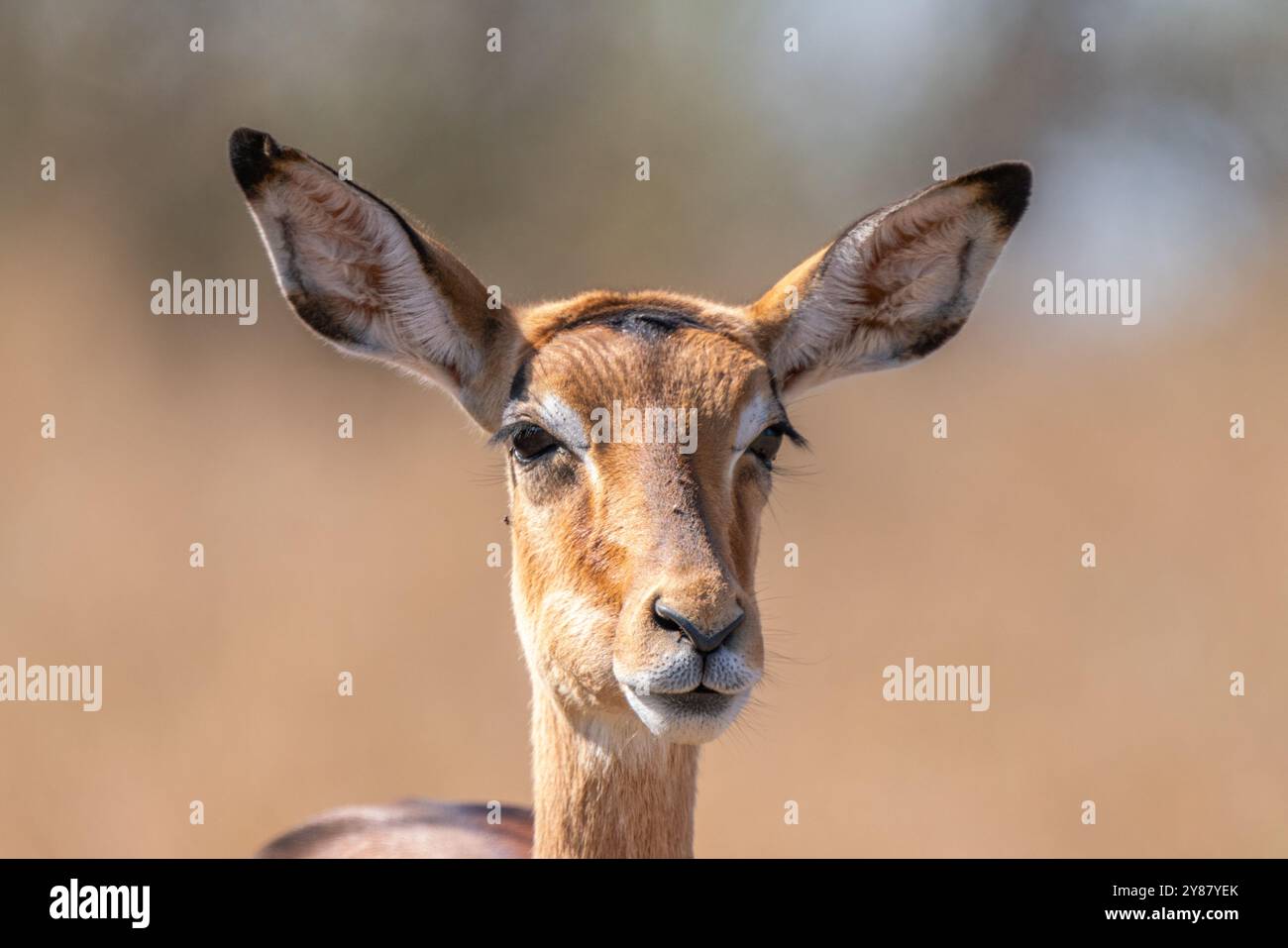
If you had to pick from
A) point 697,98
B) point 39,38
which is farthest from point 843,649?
point 39,38

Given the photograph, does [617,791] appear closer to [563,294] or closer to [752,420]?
[752,420]

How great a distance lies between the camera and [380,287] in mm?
6984

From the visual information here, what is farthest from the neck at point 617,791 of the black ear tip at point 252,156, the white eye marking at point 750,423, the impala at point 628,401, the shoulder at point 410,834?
the black ear tip at point 252,156

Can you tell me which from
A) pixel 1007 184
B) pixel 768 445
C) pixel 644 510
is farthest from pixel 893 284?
pixel 644 510

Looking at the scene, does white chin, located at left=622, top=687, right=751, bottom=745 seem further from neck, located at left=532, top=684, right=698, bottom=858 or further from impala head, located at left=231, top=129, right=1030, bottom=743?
neck, located at left=532, top=684, right=698, bottom=858

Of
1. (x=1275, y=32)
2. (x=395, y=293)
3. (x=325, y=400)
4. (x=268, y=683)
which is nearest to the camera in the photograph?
(x=395, y=293)

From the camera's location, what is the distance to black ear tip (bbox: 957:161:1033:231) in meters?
7.07

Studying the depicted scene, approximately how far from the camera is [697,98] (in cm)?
2556

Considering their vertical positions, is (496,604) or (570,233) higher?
(570,233)

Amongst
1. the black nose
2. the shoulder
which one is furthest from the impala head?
the shoulder

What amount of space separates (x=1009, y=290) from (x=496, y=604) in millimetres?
9137

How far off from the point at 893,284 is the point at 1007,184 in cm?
70
